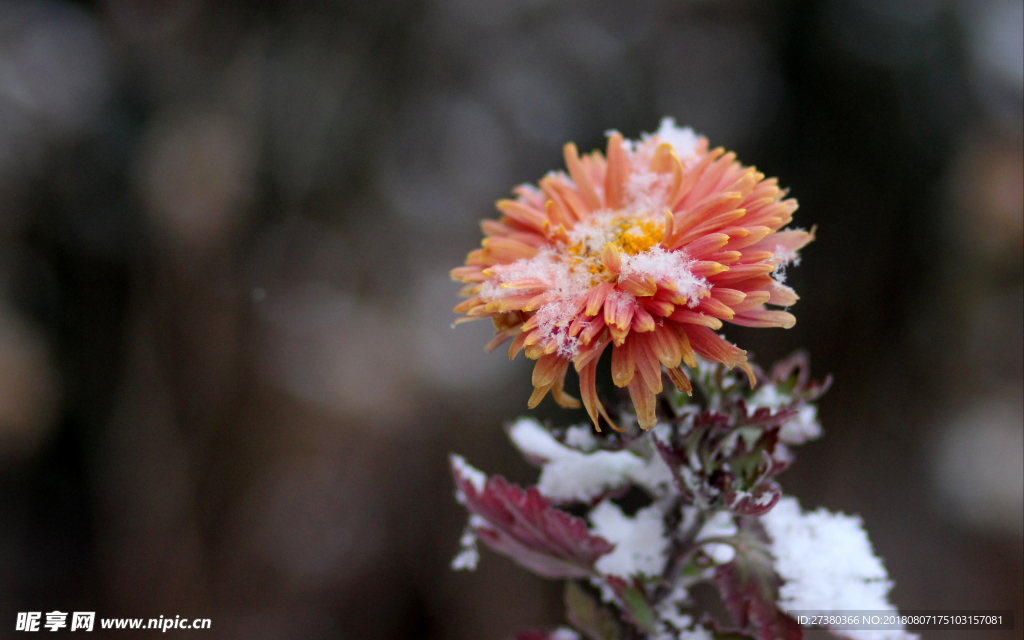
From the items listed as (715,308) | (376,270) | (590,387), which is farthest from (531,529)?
(376,270)

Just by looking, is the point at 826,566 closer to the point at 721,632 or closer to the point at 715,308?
the point at 721,632

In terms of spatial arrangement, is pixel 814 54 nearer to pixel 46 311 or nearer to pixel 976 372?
pixel 976 372

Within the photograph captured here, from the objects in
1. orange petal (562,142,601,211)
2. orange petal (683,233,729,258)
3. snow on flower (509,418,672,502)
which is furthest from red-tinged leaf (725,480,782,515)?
orange petal (562,142,601,211)

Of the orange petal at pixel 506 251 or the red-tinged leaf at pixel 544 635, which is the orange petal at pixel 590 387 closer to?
the orange petal at pixel 506 251

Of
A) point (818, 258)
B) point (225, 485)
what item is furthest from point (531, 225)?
point (225, 485)

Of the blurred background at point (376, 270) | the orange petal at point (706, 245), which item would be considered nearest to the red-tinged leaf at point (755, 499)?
the orange petal at point (706, 245)

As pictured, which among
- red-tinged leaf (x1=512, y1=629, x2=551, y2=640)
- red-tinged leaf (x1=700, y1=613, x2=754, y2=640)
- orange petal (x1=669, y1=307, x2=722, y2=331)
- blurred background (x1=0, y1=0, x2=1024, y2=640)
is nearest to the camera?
orange petal (x1=669, y1=307, x2=722, y2=331)

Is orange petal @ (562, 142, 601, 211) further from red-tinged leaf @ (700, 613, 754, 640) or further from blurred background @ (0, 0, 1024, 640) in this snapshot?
blurred background @ (0, 0, 1024, 640)
